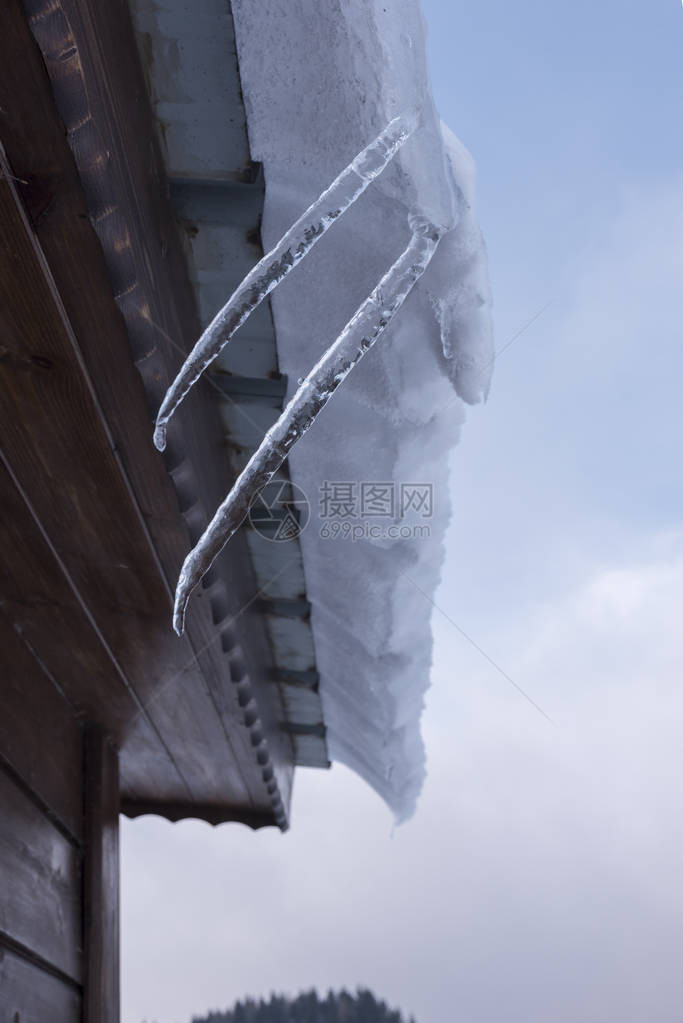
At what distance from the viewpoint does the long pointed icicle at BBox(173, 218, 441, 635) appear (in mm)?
1316

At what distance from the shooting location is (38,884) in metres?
2.29

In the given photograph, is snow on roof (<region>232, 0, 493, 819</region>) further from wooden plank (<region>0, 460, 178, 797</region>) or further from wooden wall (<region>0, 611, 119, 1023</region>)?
wooden wall (<region>0, 611, 119, 1023</region>)

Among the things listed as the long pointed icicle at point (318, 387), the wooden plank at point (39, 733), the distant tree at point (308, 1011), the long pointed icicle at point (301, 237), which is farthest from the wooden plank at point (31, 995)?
the distant tree at point (308, 1011)

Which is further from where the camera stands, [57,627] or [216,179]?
[57,627]

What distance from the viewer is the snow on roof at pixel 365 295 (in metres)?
1.43

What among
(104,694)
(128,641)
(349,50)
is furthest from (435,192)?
(104,694)

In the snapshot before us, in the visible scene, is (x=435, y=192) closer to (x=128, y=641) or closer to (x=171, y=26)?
(x=171, y=26)

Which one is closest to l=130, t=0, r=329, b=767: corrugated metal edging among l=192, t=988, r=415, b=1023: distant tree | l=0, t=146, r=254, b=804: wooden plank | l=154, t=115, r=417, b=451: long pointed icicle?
l=154, t=115, r=417, b=451: long pointed icicle

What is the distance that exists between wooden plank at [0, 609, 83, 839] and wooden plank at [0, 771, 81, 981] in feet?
0.20

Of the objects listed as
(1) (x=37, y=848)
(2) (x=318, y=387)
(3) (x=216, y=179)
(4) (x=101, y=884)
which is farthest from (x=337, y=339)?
(4) (x=101, y=884)

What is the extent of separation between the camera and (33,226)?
127 centimetres

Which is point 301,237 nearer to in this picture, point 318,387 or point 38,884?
point 318,387

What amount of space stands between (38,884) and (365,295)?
5.76 feet

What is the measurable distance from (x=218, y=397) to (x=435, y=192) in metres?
0.84
